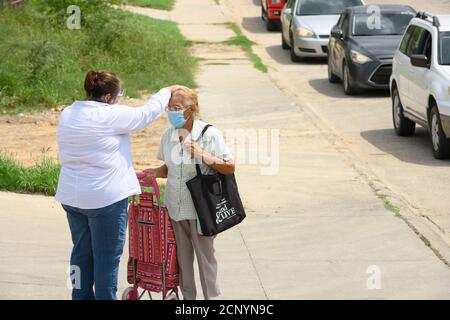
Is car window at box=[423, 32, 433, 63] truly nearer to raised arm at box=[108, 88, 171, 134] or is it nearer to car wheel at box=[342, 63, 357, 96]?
car wheel at box=[342, 63, 357, 96]

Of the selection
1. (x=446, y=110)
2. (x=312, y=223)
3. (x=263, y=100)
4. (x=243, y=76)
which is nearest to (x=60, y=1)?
(x=243, y=76)

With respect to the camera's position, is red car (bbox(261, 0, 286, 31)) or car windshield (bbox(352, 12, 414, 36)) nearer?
car windshield (bbox(352, 12, 414, 36))

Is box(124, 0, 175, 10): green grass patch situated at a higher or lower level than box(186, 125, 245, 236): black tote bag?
lower

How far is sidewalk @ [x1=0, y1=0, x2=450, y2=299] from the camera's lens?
8.59 m

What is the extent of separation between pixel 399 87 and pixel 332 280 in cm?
774

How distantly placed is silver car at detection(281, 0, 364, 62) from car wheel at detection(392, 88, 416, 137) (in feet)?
26.9

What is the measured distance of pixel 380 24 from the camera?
21344 millimetres

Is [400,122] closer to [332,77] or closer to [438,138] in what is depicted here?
[438,138]

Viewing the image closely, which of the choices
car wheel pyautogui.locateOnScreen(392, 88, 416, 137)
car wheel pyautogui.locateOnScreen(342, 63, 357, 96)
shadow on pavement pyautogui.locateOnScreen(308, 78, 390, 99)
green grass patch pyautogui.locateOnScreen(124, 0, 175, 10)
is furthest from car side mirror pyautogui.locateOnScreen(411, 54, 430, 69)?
green grass patch pyautogui.locateOnScreen(124, 0, 175, 10)

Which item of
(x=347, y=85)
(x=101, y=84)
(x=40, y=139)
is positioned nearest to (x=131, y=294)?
(x=101, y=84)

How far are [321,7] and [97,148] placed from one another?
1965 cm

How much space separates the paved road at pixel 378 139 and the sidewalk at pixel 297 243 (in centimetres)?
46
